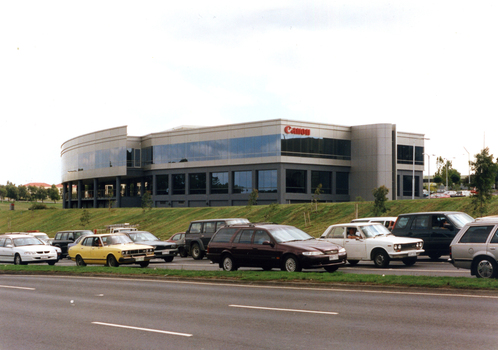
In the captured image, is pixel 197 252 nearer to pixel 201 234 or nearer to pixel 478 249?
pixel 201 234

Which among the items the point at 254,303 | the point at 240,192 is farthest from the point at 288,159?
the point at 254,303

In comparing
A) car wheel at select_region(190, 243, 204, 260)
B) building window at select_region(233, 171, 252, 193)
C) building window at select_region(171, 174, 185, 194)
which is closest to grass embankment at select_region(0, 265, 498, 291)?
car wheel at select_region(190, 243, 204, 260)

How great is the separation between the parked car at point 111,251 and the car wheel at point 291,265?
8.41 m

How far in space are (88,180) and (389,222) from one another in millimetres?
72116

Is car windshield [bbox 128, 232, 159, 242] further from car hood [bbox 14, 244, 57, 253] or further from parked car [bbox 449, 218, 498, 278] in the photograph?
parked car [bbox 449, 218, 498, 278]

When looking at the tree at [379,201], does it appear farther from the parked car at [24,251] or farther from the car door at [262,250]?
the parked car at [24,251]

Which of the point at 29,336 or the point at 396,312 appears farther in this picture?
the point at 396,312

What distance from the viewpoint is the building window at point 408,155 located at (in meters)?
71.8

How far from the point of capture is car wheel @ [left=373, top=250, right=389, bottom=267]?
62.7 feet

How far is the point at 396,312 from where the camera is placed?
10.2 m

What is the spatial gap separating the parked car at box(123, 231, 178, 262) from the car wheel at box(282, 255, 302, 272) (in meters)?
9.89

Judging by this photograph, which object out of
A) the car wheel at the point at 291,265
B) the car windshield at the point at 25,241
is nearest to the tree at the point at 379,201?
the car wheel at the point at 291,265

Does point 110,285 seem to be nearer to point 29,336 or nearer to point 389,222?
point 29,336

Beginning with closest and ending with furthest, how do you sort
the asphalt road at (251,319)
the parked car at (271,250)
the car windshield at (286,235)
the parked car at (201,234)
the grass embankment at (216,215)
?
1. the asphalt road at (251,319)
2. the parked car at (271,250)
3. the car windshield at (286,235)
4. the parked car at (201,234)
5. the grass embankment at (216,215)
